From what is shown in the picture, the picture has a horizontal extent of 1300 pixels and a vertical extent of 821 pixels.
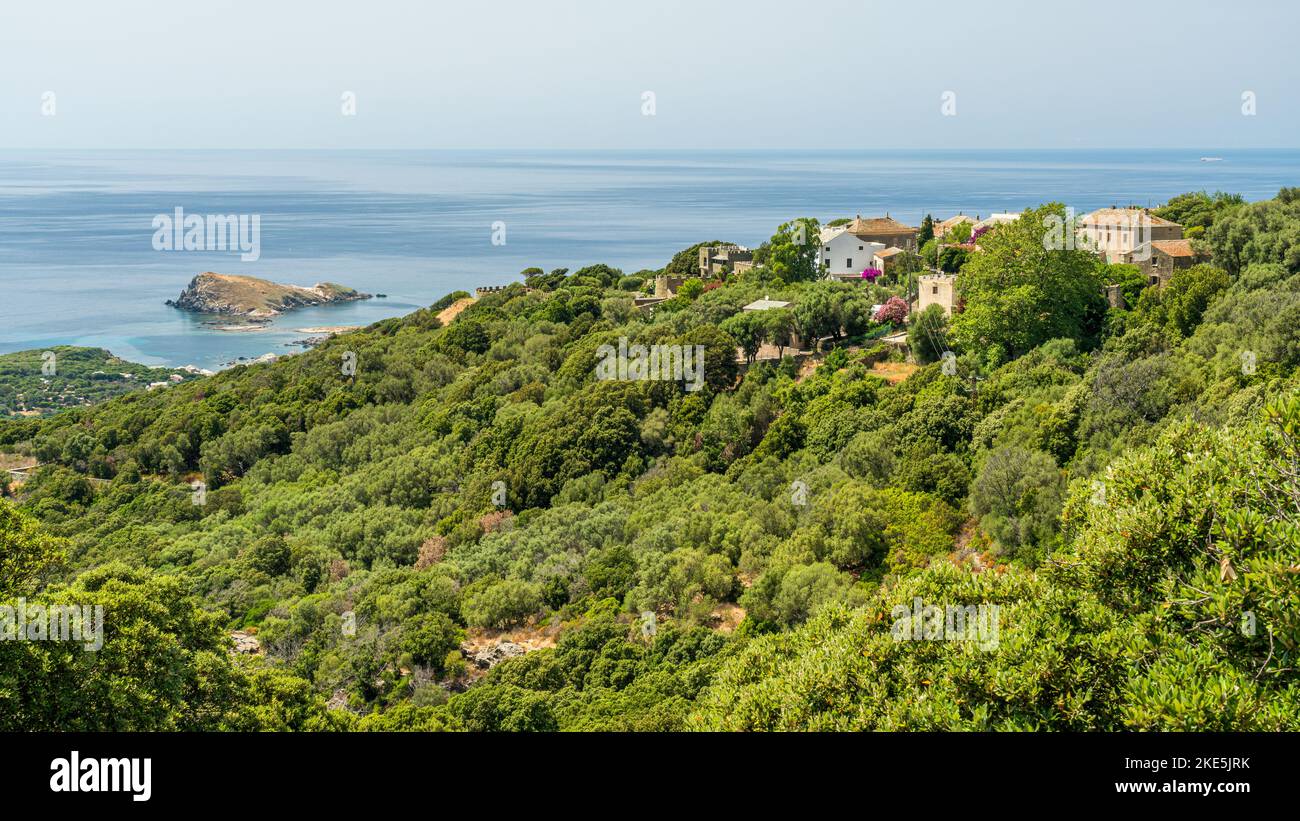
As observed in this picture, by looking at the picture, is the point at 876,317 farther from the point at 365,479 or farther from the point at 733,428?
the point at 365,479

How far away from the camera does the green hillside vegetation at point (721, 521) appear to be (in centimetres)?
932

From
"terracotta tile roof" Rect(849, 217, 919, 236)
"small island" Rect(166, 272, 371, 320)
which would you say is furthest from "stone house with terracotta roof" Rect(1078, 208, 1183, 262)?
"small island" Rect(166, 272, 371, 320)

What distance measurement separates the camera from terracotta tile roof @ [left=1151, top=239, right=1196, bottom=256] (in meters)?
34.9

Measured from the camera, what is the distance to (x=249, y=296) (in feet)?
314

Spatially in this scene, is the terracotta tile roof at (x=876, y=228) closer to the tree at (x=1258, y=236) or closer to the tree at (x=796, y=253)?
the tree at (x=796, y=253)

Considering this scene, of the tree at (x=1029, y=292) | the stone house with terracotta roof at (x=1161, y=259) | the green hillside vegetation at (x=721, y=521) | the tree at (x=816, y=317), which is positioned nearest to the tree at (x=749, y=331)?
the green hillside vegetation at (x=721, y=521)

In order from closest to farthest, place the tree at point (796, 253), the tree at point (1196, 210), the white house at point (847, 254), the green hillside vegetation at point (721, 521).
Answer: the green hillside vegetation at point (721, 521), the tree at point (1196, 210), the tree at point (796, 253), the white house at point (847, 254)

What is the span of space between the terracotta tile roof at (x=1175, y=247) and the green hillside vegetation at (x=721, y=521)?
98cm

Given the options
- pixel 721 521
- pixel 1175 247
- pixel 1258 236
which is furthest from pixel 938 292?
pixel 721 521

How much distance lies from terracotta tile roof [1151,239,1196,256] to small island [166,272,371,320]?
247 ft

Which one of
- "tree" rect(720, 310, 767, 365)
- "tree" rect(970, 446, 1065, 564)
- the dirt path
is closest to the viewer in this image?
"tree" rect(970, 446, 1065, 564)

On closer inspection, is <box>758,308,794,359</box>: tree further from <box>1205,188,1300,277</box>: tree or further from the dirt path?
the dirt path
